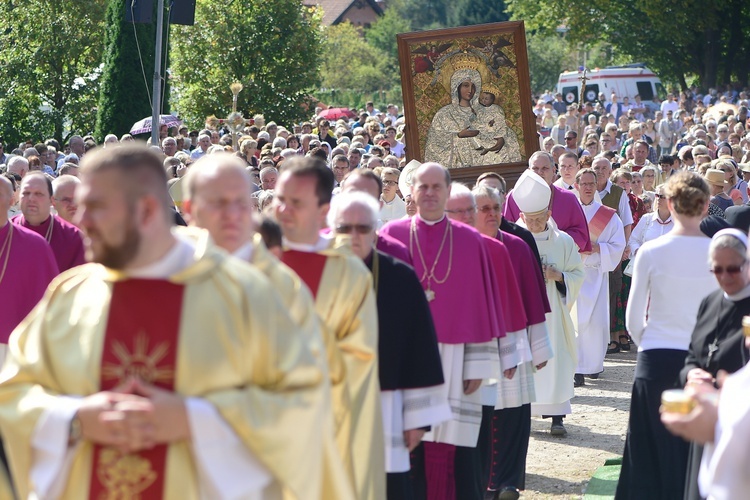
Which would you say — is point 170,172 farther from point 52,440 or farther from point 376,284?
point 52,440

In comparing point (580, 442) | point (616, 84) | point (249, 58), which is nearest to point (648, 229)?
point (580, 442)

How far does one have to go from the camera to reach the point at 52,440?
3.60m

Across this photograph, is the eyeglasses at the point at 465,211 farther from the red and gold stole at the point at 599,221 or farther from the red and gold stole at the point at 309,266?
the red and gold stole at the point at 599,221

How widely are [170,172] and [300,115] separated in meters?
16.0

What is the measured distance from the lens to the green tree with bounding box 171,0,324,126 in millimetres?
27922

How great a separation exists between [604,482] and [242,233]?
492cm

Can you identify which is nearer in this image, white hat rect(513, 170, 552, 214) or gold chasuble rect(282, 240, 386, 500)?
gold chasuble rect(282, 240, 386, 500)

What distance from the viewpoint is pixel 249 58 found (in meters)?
28.1

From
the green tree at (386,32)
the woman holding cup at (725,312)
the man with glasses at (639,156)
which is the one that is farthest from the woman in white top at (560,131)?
the green tree at (386,32)

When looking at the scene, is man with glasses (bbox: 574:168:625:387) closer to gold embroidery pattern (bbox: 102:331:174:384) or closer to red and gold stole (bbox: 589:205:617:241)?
red and gold stole (bbox: 589:205:617:241)

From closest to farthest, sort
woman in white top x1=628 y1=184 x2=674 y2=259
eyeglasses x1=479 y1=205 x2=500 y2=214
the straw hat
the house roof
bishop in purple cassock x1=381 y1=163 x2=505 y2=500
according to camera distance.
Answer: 1. bishop in purple cassock x1=381 y1=163 x2=505 y2=500
2. eyeglasses x1=479 y1=205 x2=500 y2=214
3. the straw hat
4. woman in white top x1=628 y1=184 x2=674 y2=259
5. the house roof

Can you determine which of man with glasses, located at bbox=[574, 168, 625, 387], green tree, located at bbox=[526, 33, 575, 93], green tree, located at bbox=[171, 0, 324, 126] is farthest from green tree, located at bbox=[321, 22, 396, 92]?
man with glasses, located at bbox=[574, 168, 625, 387]

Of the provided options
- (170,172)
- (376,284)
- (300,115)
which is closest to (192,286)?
(376,284)

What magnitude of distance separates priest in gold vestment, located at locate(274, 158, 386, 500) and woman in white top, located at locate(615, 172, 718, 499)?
1891mm
